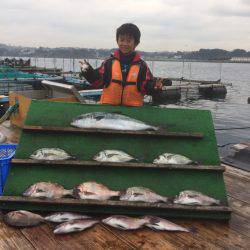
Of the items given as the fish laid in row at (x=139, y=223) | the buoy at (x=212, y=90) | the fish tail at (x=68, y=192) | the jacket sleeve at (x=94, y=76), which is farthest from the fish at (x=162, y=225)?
the buoy at (x=212, y=90)

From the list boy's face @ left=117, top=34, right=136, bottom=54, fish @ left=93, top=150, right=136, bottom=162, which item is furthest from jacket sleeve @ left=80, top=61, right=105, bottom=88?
fish @ left=93, top=150, right=136, bottom=162

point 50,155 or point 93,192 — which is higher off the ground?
point 50,155

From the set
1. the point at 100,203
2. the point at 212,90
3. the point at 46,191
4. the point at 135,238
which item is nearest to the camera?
the point at 135,238

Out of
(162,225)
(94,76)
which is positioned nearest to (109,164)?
(162,225)

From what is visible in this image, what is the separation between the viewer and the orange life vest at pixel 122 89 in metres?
6.26

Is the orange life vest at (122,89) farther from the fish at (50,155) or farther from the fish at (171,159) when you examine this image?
the fish at (50,155)

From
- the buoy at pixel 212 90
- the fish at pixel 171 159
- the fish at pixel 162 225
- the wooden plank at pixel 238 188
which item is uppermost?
Result: the fish at pixel 171 159

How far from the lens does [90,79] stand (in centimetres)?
618

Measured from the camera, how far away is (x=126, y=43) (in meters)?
6.12

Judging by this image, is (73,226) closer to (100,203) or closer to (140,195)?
(100,203)

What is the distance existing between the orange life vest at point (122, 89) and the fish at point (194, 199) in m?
2.15

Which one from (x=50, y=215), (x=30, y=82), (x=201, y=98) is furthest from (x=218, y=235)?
(x=201, y=98)

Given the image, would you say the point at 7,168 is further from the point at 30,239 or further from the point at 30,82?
the point at 30,82

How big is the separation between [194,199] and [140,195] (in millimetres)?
757
